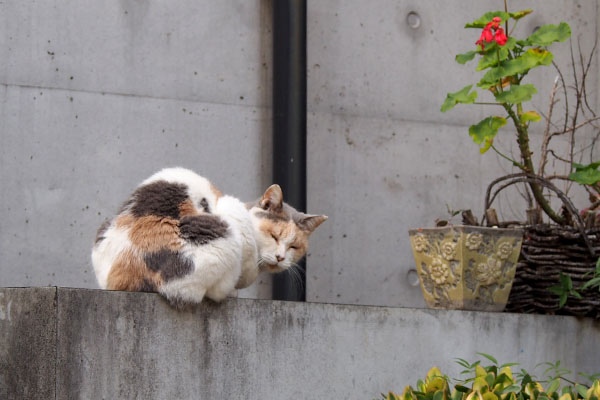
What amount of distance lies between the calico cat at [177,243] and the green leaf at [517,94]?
1140 mm

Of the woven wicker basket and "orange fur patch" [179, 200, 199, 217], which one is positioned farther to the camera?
the woven wicker basket

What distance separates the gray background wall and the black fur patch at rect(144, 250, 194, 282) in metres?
1.19

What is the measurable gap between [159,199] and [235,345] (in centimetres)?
44

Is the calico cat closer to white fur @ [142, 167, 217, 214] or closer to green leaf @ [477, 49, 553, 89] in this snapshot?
white fur @ [142, 167, 217, 214]

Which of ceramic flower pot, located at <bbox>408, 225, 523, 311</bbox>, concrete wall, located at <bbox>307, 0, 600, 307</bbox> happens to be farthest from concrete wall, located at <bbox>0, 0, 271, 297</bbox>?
ceramic flower pot, located at <bbox>408, 225, 523, 311</bbox>

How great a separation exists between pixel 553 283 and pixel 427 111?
42.7 inches

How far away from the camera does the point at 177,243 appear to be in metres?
2.07

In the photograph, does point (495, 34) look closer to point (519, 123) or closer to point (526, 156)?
point (519, 123)

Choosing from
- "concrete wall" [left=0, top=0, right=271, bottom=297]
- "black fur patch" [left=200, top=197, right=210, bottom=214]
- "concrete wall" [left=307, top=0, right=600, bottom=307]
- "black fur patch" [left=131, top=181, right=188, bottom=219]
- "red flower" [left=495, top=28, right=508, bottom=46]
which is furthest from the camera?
"concrete wall" [left=307, top=0, right=600, bottom=307]

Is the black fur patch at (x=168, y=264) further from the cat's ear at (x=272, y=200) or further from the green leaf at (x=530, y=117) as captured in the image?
the green leaf at (x=530, y=117)

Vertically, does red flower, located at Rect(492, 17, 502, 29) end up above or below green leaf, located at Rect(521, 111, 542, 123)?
above

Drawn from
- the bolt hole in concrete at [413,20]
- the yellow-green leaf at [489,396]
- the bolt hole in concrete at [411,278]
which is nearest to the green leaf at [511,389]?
the yellow-green leaf at [489,396]

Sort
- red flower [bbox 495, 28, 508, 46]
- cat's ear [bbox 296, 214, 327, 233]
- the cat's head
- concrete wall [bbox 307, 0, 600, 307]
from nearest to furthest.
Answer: the cat's head < cat's ear [bbox 296, 214, 327, 233] < red flower [bbox 495, 28, 508, 46] < concrete wall [bbox 307, 0, 600, 307]

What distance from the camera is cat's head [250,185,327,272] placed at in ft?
8.11
